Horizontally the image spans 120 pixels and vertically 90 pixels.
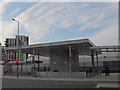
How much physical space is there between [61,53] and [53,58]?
8.17 feet

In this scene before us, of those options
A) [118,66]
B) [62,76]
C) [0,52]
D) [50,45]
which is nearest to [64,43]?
[50,45]

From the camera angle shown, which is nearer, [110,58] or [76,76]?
[76,76]

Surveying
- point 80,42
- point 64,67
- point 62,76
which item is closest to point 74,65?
point 64,67

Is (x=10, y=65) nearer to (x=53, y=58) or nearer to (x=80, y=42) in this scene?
(x=53, y=58)

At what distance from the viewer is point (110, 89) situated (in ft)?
42.8

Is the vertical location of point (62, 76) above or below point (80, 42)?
below

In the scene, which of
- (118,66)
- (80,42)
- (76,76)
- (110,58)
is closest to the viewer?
(80,42)

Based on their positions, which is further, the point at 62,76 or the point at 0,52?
the point at 0,52

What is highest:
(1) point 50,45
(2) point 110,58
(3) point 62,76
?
(1) point 50,45

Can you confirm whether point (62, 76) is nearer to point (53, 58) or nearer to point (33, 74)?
point (33, 74)

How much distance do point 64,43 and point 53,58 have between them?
37.4 feet

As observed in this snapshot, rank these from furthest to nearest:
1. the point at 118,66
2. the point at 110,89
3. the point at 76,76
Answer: the point at 118,66 → the point at 76,76 → the point at 110,89

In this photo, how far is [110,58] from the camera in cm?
4656

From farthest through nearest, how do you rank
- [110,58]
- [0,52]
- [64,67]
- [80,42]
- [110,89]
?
[0,52], [110,58], [64,67], [80,42], [110,89]
